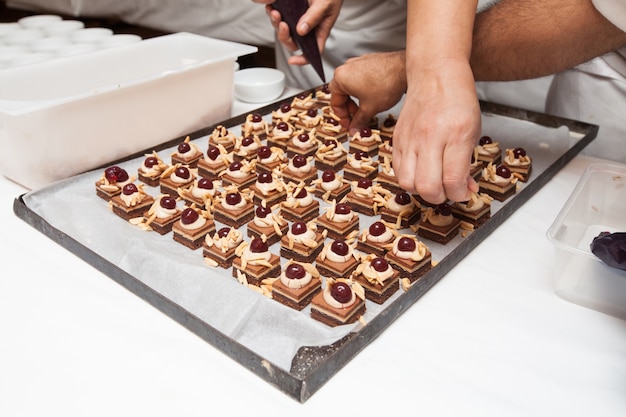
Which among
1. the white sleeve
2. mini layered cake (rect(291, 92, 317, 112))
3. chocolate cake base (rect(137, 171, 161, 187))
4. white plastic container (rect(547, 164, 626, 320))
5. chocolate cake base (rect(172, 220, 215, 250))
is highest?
the white sleeve

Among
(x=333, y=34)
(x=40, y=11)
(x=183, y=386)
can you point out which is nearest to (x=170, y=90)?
(x=333, y=34)

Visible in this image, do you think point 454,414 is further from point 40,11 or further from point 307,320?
point 40,11

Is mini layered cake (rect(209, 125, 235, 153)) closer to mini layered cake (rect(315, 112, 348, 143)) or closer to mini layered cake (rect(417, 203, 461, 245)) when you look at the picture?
mini layered cake (rect(315, 112, 348, 143))

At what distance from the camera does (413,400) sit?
1102 mm

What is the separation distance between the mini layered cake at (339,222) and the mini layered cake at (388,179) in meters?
0.24

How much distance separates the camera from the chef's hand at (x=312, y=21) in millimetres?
2014

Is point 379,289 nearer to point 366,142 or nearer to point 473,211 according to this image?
point 473,211

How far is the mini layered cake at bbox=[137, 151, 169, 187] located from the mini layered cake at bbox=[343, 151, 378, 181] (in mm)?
596

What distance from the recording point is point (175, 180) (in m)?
1.85

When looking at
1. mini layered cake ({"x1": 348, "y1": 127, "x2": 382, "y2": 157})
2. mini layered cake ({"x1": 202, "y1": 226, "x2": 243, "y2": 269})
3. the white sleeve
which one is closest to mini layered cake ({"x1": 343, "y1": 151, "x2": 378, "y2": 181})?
mini layered cake ({"x1": 348, "y1": 127, "x2": 382, "y2": 157})

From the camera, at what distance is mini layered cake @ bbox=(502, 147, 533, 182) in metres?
1.89

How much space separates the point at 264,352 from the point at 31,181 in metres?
1.01

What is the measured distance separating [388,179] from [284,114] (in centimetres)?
62

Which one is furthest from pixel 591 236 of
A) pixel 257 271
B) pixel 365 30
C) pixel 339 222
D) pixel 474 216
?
pixel 365 30
